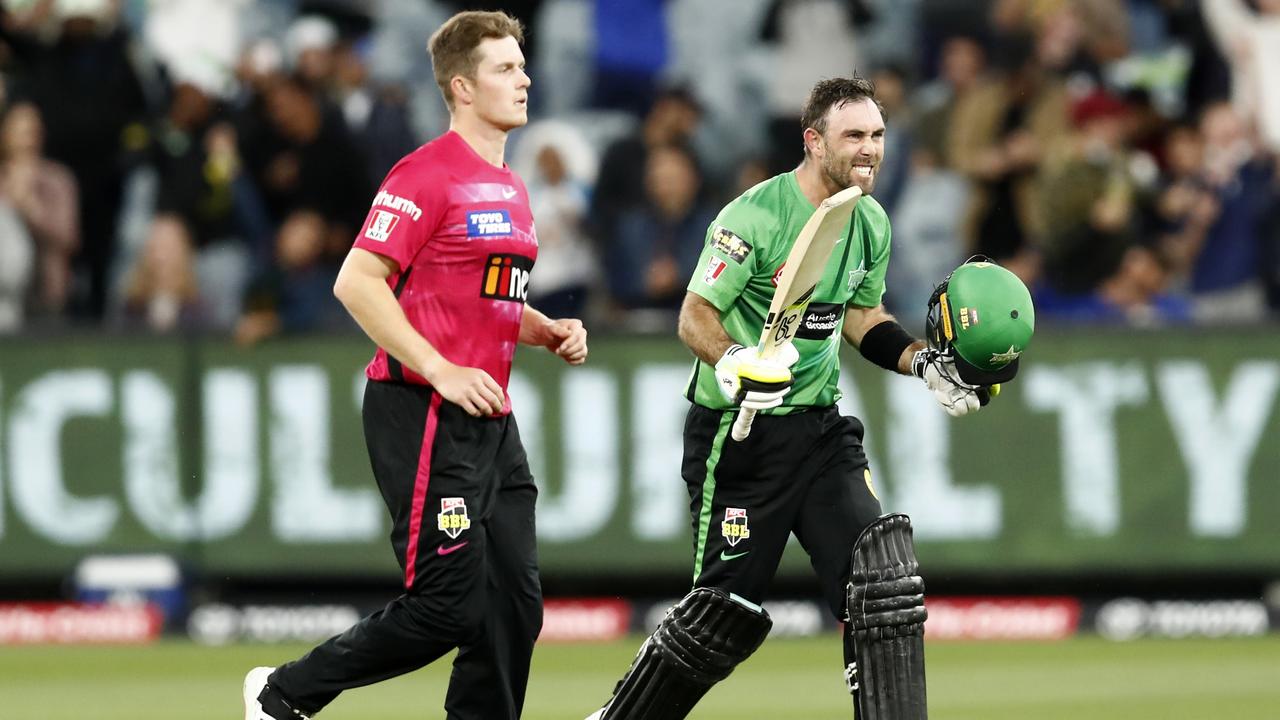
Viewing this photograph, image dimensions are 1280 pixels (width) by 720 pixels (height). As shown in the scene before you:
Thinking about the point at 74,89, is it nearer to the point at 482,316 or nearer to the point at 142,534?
the point at 142,534

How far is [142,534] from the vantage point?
1214 centimetres

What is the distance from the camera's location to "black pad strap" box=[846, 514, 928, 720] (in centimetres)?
665

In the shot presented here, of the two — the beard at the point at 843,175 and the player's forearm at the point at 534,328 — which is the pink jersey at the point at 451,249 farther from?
the beard at the point at 843,175

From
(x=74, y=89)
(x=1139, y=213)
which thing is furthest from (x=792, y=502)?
(x=74, y=89)

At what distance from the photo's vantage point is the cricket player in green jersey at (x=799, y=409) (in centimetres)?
690

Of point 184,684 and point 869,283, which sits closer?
point 869,283

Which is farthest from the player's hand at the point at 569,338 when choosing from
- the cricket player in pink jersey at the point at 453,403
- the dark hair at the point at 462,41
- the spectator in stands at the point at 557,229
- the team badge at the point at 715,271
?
the spectator in stands at the point at 557,229

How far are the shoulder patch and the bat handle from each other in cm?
52

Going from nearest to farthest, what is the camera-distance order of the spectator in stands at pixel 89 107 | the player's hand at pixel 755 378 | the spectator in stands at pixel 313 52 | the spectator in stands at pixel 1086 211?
the player's hand at pixel 755 378 → the spectator in stands at pixel 1086 211 → the spectator in stands at pixel 89 107 → the spectator in stands at pixel 313 52

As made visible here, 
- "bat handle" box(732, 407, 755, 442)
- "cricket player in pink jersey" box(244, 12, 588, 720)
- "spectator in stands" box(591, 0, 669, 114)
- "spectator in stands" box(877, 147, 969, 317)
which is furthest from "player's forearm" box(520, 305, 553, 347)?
"spectator in stands" box(591, 0, 669, 114)

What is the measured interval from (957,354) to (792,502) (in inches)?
28.9

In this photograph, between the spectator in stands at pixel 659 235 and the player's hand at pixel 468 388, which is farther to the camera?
the spectator in stands at pixel 659 235

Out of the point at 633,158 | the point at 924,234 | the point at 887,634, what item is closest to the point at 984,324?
the point at 887,634

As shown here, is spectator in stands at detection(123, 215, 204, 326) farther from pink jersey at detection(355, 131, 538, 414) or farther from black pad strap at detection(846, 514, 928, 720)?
black pad strap at detection(846, 514, 928, 720)
